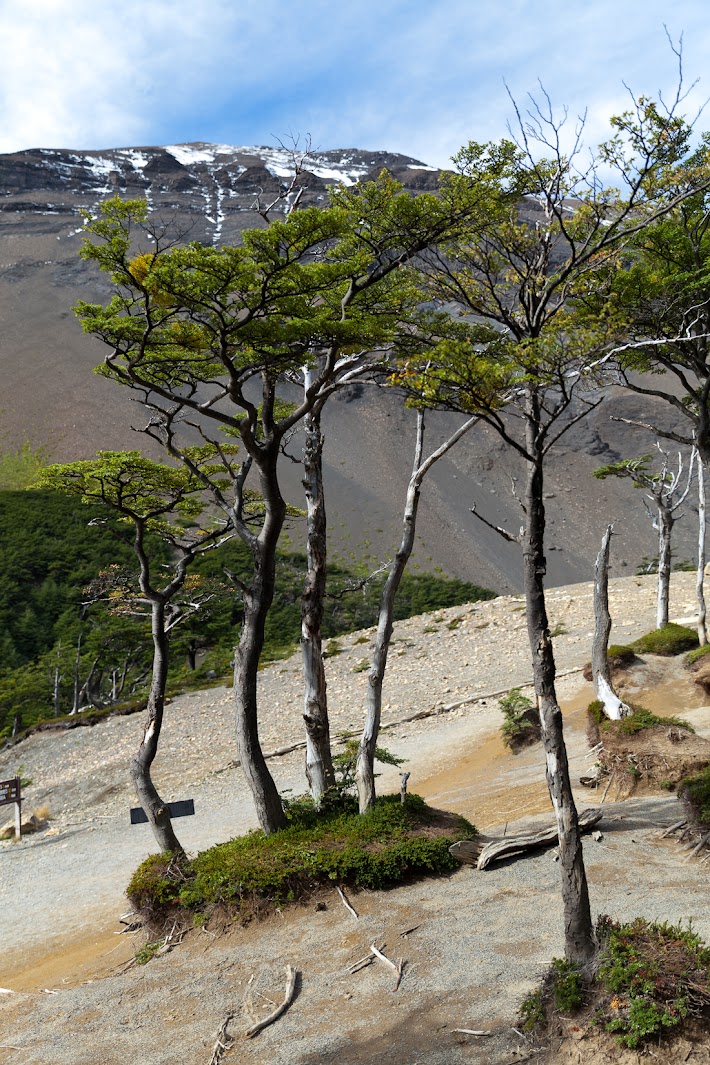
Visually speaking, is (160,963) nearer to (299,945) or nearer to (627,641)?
(299,945)

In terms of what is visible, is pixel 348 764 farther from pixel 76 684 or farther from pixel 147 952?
pixel 76 684

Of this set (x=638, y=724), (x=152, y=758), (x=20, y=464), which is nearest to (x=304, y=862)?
(x=152, y=758)

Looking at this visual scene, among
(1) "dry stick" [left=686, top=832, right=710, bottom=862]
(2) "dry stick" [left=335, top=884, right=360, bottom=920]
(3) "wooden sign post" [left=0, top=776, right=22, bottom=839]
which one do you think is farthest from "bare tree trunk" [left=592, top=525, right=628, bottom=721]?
(3) "wooden sign post" [left=0, top=776, right=22, bottom=839]

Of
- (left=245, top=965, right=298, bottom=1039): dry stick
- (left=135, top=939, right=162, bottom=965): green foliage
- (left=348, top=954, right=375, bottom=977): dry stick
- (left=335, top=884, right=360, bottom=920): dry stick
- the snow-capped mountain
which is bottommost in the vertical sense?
(left=135, top=939, right=162, bottom=965): green foliage

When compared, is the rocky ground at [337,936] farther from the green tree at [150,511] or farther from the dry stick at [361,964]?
the green tree at [150,511]

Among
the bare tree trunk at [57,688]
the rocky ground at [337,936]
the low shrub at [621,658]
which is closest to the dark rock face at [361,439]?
the bare tree trunk at [57,688]

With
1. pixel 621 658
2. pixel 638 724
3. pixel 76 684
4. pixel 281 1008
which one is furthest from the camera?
pixel 76 684

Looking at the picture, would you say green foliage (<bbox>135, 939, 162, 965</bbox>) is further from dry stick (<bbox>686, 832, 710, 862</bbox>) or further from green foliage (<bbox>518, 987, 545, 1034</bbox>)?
dry stick (<bbox>686, 832, 710, 862</bbox>)
